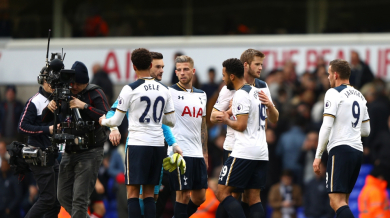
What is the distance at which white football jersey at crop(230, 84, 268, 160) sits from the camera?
7945 millimetres

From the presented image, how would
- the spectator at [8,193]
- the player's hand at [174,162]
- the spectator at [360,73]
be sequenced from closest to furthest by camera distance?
the player's hand at [174,162] < the spectator at [8,193] < the spectator at [360,73]

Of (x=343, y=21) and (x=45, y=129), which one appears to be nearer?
(x=45, y=129)

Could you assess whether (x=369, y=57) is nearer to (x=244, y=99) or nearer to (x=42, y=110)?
(x=244, y=99)

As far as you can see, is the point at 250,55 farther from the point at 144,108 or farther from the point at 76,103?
the point at 76,103

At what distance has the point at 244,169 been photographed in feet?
26.2

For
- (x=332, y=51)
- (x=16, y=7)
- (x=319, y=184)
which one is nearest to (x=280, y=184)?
(x=319, y=184)

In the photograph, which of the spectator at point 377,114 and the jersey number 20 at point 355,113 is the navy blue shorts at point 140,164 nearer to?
the jersey number 20 at point 355,113

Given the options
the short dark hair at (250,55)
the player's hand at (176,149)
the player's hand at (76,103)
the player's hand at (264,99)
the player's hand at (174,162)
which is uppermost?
the short dark hair at (250,55)

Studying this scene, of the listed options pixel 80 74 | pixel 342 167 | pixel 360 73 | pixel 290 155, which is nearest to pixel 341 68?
pixel 342 167

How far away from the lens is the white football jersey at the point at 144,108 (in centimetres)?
755

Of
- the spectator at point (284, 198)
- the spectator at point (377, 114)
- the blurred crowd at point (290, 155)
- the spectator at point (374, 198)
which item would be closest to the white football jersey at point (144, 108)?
the blurred crowd at point (290, 155)

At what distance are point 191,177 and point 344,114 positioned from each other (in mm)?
2104

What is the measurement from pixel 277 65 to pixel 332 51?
1.34 m

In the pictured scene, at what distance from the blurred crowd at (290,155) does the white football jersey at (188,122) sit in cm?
341
